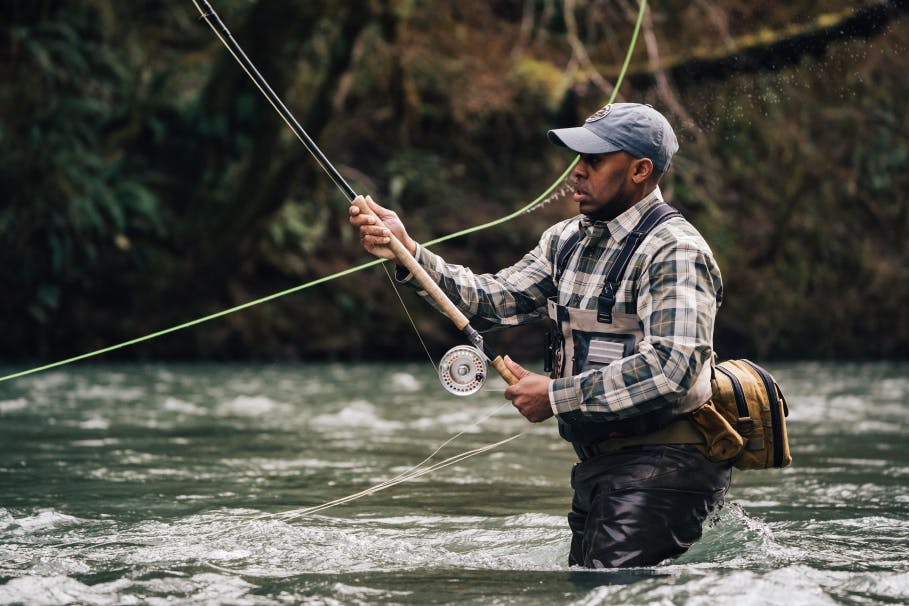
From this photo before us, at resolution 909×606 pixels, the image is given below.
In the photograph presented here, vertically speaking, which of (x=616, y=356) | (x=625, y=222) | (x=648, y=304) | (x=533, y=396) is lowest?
(x=533, y=396)

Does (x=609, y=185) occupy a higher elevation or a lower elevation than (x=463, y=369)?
higher

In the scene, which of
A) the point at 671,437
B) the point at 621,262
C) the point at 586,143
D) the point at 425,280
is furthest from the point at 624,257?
the point at 425,280

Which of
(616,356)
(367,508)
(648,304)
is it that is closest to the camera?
(648,304)

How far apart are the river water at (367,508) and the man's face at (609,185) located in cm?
118

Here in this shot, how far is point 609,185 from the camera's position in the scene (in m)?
4.02

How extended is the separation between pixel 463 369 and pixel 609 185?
0.85 m

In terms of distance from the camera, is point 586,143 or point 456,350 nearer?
point 586,143

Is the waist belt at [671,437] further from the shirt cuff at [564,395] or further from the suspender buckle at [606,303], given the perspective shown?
the suspender buckle at [606,303]

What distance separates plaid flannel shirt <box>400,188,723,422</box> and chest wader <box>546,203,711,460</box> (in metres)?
0.03

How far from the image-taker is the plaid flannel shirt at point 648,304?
3.70 m

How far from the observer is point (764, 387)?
412 cm

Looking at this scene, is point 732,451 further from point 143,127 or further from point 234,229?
point 143,127

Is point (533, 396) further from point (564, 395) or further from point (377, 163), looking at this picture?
point (377, 163)

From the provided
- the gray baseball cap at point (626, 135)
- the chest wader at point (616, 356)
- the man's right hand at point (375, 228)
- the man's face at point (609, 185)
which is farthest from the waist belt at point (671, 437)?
the man's right hand at point (375, 228)
